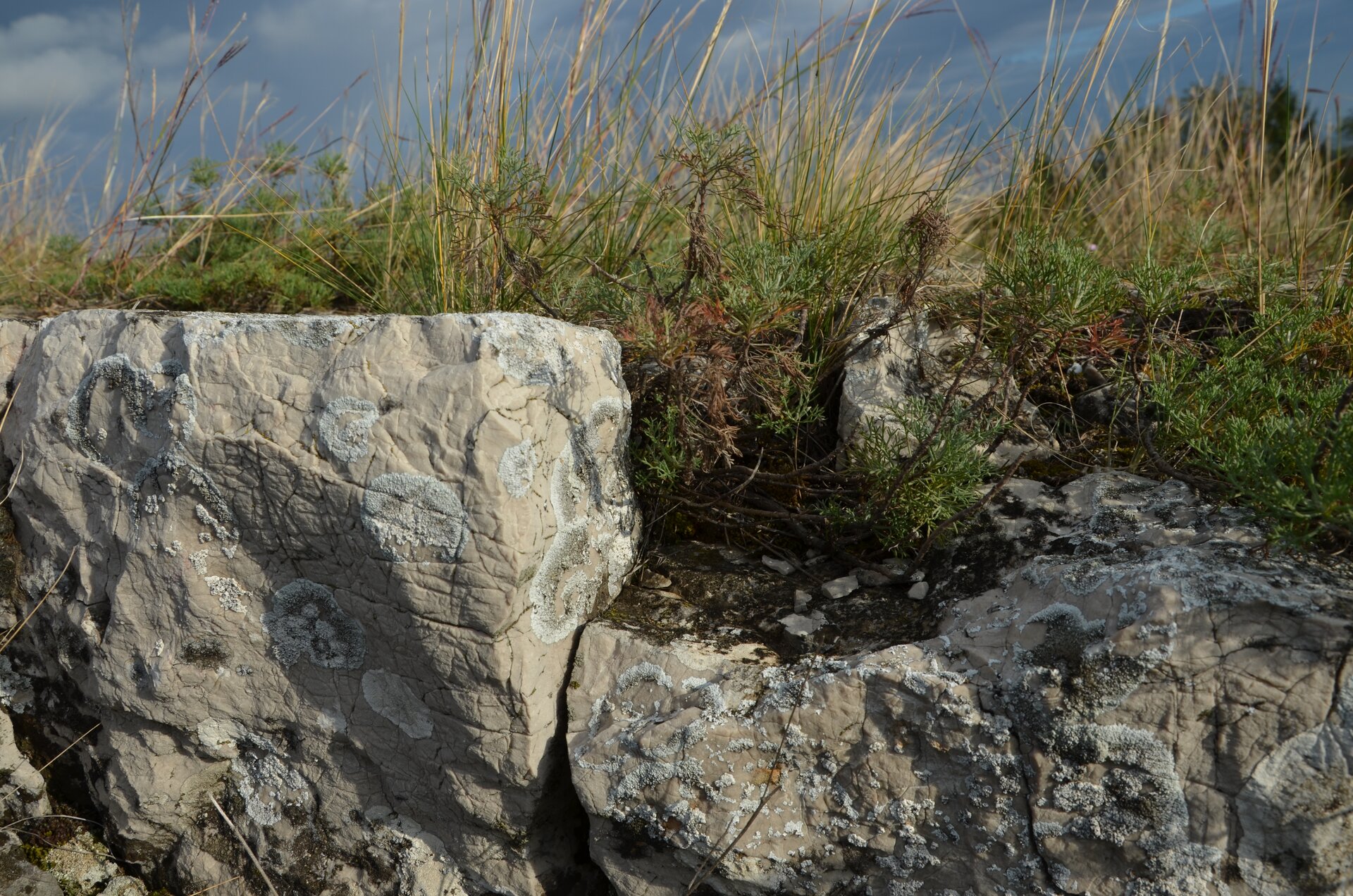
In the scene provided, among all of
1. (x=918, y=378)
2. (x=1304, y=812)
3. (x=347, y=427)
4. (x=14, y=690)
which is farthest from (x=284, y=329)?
(x=1304, y=812)

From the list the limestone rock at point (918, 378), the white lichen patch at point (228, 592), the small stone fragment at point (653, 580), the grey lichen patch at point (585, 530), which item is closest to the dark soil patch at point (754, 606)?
the small stone fragment at point (653, 580)

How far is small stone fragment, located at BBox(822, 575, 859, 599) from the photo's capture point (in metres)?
2.34

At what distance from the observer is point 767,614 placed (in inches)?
91.4

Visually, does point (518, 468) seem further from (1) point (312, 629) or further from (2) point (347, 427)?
(1) point (312, 629)

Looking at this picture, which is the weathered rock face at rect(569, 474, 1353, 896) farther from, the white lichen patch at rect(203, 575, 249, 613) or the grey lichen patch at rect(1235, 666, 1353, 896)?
the white lichen patch at rect(203, 575, 249, 613)

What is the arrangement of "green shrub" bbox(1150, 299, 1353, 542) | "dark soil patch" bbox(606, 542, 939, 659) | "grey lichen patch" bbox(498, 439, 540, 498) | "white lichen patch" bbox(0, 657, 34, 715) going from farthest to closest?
"white lichen patch" bbox(0, 657, 34, 715) < "dark soil patch" bbox(606, 542, 939, 659) < "grey lichen patch" bbox(498, 439, 540, 498) < "green shrub" bbox(1150, 299, 1353, 542)

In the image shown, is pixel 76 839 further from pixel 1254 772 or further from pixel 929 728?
pixel 1254 772

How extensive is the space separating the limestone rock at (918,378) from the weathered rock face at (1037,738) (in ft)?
1.28

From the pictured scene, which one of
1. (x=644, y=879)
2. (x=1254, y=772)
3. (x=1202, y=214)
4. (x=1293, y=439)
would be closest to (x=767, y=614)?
(x=644, y=879)

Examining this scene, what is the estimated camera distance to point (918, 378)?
105 inches

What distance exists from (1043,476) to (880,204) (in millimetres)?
1118

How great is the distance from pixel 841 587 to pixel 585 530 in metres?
0.69

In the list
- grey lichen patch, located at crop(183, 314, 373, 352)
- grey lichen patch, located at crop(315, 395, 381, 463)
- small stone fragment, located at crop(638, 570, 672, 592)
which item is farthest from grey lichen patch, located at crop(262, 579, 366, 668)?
small stone fragment, located at crop(638, 570, 672, 592)

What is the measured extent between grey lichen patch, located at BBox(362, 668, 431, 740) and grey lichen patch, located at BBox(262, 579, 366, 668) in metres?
0.06
